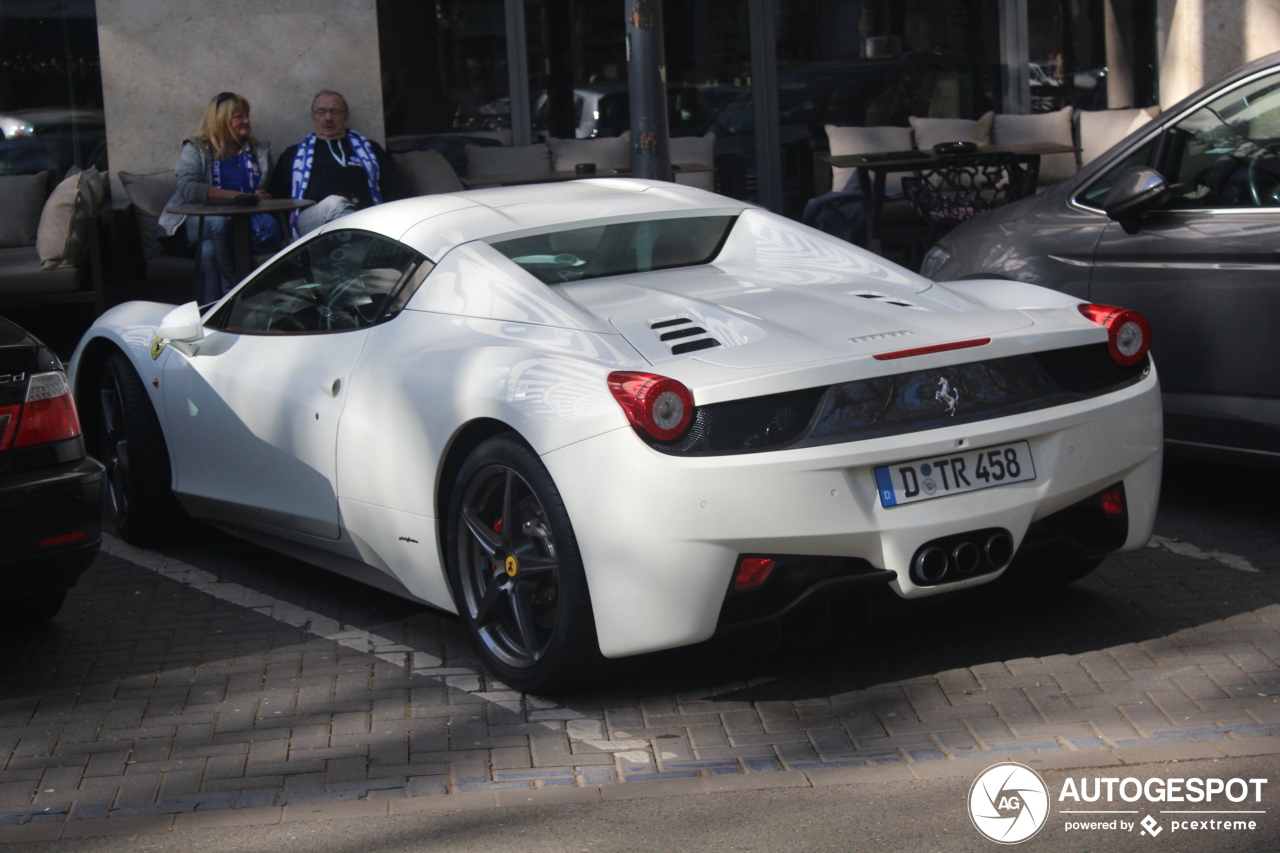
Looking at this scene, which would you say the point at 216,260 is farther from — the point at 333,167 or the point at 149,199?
the point at 149,199

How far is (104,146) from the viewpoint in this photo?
11422 millimetres

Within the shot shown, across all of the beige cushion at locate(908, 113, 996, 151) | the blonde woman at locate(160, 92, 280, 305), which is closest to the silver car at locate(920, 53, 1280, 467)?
the blonde woman at locate(160, 92, 280, 305)

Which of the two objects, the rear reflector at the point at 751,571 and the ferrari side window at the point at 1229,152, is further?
the ferrari side window at the point at 1229,152

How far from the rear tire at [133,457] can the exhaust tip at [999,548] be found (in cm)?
327

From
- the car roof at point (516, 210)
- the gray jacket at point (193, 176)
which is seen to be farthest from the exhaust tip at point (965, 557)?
the gray jacket at point (193, 176)

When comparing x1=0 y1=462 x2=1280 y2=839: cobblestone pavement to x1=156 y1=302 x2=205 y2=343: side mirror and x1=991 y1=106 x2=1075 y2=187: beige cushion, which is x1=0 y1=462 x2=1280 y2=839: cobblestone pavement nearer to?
x1=156 y1=302 x2=205 y2=343: side mirror

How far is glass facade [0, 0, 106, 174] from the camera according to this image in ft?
37.2

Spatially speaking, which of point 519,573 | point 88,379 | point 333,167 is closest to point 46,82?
point 333,167

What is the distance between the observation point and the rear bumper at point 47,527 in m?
4.32

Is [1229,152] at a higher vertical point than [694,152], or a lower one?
lower

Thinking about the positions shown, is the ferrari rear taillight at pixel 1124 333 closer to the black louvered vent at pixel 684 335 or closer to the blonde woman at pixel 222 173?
the black louvered vent at pixel 684 335

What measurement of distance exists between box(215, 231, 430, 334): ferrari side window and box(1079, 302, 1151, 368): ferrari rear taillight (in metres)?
1.99

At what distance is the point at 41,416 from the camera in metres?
4.46

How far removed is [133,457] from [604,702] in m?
2.54
